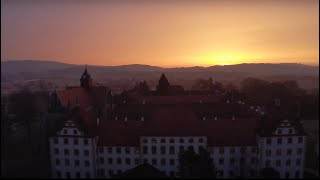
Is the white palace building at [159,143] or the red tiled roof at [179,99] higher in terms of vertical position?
the red tiled roof at [179,99]

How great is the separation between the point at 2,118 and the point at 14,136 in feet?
3.90

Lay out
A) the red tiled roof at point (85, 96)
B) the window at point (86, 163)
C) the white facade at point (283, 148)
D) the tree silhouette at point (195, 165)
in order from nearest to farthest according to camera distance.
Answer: the tree silhouette at point (195, 165) → the white facade at point (283, 148) → the window at point (86, 163) → the red tiled roof at point (85, 96)

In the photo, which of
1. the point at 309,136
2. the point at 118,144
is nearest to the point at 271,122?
the point at 309,136


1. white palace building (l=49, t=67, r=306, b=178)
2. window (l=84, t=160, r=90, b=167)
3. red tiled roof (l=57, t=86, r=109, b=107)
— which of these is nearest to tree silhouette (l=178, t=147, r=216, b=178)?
white palace building (l=49, t=67, r=306, b=178)

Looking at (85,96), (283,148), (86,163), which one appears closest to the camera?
(283,148)

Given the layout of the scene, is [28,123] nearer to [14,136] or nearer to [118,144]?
[14,136]

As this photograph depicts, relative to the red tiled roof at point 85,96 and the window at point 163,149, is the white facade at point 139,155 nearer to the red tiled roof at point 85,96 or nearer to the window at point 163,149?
A: the window at point 163,149

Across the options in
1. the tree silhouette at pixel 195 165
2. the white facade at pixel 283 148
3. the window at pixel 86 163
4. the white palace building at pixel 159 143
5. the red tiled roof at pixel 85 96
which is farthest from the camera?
the red tiled roof at pixel 85 96

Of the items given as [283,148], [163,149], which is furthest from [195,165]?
[283,148]

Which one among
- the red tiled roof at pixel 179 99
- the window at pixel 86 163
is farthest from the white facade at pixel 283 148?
the window at pixel 86 163

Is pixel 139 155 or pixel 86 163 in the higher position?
pixel 139 155

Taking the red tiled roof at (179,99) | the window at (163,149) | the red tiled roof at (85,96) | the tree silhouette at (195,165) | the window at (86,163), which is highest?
the red tiled roof at (85,96)

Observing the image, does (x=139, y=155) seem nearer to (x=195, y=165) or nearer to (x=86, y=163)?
(x=86, y=163)

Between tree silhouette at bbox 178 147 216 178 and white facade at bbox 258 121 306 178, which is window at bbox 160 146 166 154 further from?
tree silhouette at bbox 178 147 216 178
